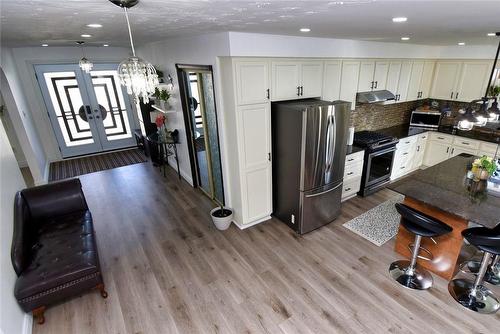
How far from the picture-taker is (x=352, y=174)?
433cm

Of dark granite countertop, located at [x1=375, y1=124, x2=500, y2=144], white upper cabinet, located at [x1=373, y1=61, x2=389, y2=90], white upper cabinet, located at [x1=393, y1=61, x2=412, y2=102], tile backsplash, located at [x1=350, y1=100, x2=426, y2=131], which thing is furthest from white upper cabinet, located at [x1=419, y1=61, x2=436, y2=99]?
white upper cabinet, located at [x1=373, y1=61, x2=389, y2=90]

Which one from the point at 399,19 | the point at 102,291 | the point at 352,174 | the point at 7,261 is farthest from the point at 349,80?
the point at 7,261

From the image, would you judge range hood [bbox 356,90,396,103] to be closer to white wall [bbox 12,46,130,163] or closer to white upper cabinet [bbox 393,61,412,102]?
white upper cabinet [bbox 393,61,412,102]

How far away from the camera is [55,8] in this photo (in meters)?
1.70

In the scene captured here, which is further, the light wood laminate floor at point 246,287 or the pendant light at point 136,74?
the light wood laminate floor at point 246,287

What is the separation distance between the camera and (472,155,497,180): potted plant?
9.55 ft

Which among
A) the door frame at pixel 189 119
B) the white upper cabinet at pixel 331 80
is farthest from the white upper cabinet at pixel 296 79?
the door frame at pixel 189 119

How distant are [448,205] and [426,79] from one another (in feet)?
12.6

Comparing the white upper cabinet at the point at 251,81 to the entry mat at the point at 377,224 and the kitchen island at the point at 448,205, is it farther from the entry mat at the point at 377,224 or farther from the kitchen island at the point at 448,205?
the entry mat at the point at 377,224

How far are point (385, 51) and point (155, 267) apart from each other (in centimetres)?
480

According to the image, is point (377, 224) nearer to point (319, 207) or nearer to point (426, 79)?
point (319, 207)

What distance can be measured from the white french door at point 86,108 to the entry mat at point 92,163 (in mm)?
330

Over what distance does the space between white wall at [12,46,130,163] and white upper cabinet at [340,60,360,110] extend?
5380mm

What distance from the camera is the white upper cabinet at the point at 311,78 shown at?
358 centimetres
